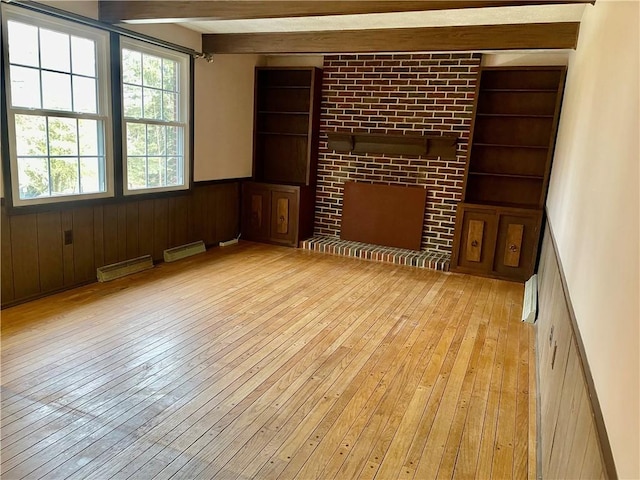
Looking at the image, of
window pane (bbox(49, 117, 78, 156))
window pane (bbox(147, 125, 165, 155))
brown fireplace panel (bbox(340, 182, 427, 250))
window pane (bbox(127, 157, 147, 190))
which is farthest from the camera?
brown fireplace panel (bbox(340, 182, 427, 250))

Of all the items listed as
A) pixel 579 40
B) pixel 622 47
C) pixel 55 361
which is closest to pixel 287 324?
pixel 55 361

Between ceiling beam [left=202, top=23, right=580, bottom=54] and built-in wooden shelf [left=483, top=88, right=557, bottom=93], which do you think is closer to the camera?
ceiling beam [left=202, top=23, right=580, bottom=54]

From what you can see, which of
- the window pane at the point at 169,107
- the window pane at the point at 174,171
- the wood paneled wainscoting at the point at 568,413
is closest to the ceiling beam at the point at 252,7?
the window pane at the point at 169,107

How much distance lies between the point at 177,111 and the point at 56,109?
5.03 ft

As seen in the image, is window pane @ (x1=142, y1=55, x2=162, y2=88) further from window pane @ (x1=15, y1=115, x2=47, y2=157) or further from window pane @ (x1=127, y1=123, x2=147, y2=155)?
window pane @ (x1=15, y1=115, x2=47, y2=157)

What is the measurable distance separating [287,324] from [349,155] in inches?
128

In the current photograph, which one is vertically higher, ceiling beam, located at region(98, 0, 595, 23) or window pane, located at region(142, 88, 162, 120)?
ceiling beam, located at region(98, 0, 595, 23)

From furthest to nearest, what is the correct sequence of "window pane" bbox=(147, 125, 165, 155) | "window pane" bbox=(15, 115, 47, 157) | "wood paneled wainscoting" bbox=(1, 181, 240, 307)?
"window pane" bbox=(147, 125, 165, 155) → "wood paneled wainscoting" bbox=(1, 181, 240, 307) → "window pane" bbox=(15, 115, 47, 157)

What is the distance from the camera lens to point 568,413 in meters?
1.65

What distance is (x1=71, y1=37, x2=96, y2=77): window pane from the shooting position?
3.94 m

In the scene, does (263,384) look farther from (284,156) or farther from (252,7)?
(284,156)

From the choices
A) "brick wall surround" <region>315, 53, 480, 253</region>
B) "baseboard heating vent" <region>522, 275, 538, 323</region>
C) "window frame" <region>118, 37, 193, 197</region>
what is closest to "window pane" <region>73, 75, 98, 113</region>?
"window frame" <region>118, 37, 193, 197</region>

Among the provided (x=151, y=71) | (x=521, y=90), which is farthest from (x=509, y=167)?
(x=151, y=71)

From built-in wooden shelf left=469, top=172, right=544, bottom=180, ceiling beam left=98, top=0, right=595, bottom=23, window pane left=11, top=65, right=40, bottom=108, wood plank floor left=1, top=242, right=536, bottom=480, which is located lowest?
wood plank floor left=1, top=242, right=536, bottom=480
